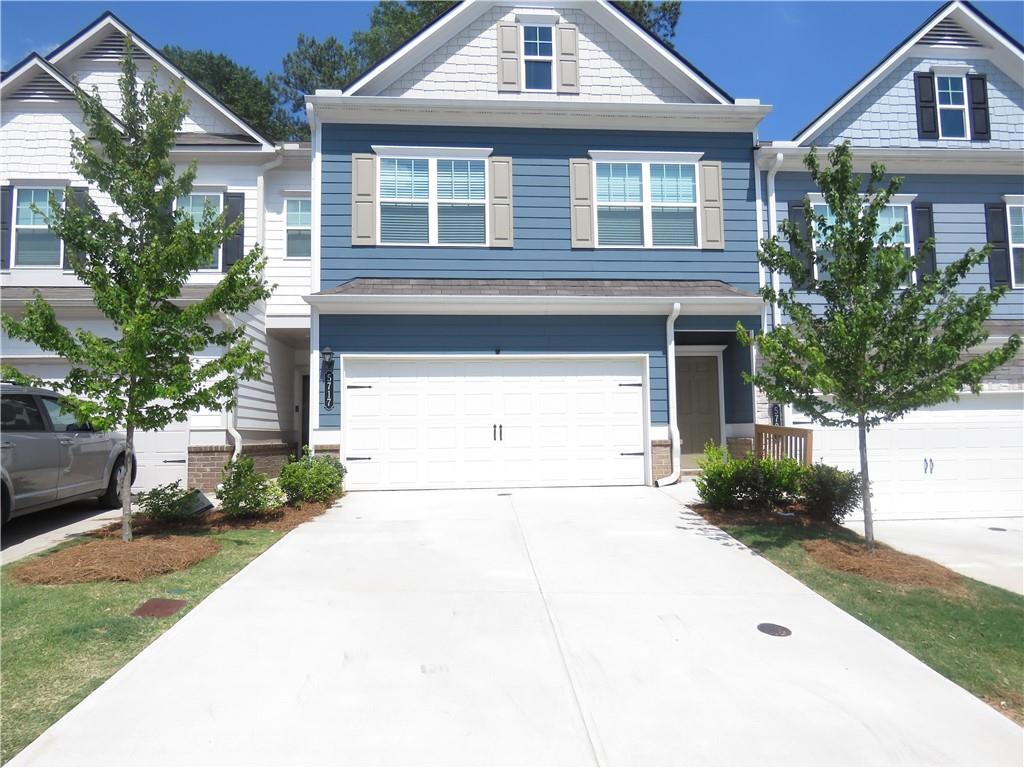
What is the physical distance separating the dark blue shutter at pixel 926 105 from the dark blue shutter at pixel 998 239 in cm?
191

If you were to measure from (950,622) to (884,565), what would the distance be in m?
1.19

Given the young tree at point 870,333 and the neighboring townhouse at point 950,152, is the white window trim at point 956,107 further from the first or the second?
the young tree at point 870,333

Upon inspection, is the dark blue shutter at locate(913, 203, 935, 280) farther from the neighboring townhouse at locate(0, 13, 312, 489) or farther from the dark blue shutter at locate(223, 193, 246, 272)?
the dark blue shutter at locate(223, 193, 246, 272)

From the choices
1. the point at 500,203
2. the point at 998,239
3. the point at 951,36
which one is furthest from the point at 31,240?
the point at 998,239

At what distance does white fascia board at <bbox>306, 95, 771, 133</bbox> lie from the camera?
37.2ft

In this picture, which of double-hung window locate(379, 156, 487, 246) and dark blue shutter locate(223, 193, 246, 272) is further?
dark blue shutter locate(223, 193, 246, 272)

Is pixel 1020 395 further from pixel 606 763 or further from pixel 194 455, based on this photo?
pixel 194 455

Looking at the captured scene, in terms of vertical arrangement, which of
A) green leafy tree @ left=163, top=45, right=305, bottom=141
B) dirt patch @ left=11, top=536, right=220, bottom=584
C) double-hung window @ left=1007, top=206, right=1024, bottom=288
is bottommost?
dirt patch @ left=11, top=536, right=220, bottom=584

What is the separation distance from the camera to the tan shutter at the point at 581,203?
11.7 meters

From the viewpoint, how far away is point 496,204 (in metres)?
11.5

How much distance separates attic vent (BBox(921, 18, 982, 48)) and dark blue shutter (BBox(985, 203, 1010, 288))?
345 centimetres

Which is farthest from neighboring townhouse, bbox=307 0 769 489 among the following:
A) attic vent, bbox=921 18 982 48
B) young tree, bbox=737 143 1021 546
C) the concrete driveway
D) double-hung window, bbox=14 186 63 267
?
double-hung window, bbox=14 186 63 267

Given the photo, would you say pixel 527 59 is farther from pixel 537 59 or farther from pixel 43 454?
pixel 43 454

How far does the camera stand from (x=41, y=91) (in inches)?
536
